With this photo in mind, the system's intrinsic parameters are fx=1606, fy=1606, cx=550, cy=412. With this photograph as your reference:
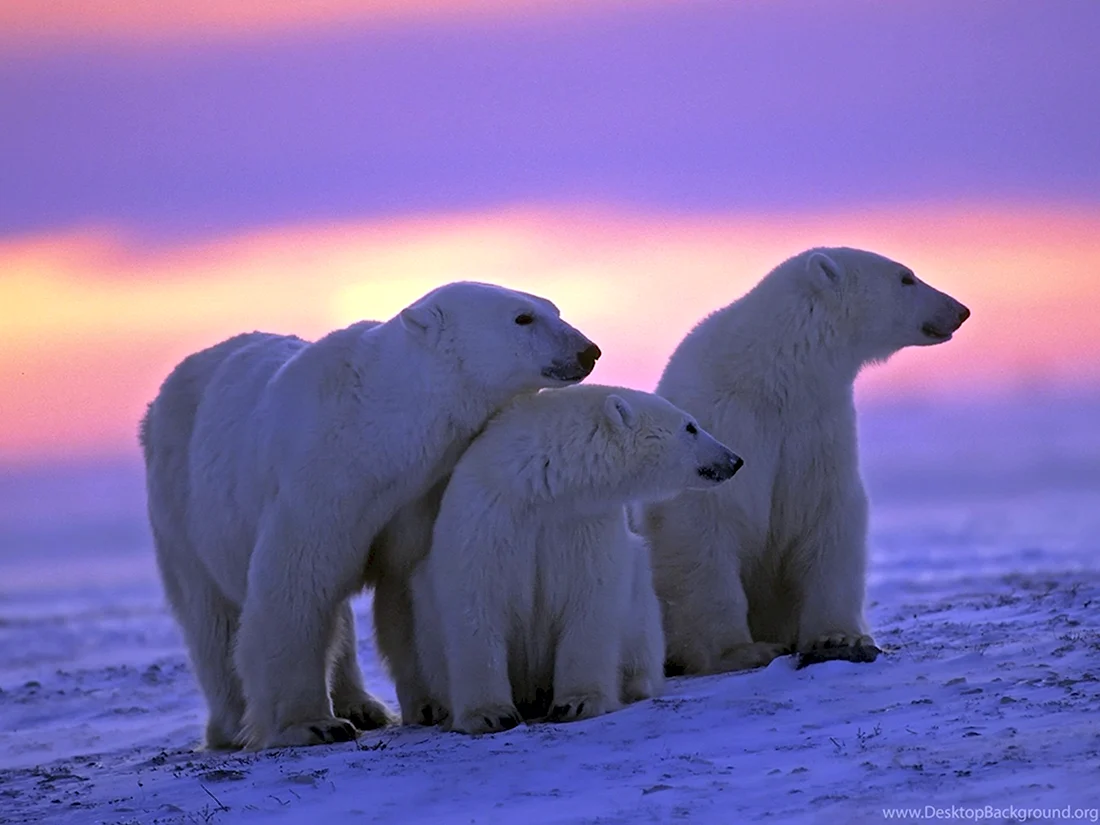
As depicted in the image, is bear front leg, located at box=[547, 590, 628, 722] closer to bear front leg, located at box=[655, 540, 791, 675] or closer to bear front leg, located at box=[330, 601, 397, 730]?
bear front leg, located at box=[655, 540, 791, 675]

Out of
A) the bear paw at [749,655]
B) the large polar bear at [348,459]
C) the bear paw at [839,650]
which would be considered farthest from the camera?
the bear paw at [749,655]

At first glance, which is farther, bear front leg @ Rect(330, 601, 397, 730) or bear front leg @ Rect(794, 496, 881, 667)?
bear front leg @ Rect(330, 601, 397, 730)

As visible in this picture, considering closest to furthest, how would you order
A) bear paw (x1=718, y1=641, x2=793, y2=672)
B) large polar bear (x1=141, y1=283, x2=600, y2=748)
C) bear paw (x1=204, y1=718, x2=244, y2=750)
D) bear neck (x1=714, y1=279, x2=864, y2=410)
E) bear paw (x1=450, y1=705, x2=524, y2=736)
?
bear paw (x1=450, y1=705, x2=524, y2=736) < large polar bear (x1=141, y1=283, x2=600, y2=748) < bear paw (x1=718, y1=641, x2=793, y2=672) < bear neck (x1=714, y1=279, x2=864, y2=410) < bear paw (x1=204, y1=718, x2=244, y2=750)

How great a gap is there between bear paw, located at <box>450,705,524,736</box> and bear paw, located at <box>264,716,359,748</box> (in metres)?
0.51

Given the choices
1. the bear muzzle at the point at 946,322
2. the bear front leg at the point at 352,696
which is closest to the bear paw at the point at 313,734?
the bear front leg at the point at 352,696

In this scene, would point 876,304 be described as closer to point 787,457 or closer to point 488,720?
point 787,457

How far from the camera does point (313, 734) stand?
20.9 ft

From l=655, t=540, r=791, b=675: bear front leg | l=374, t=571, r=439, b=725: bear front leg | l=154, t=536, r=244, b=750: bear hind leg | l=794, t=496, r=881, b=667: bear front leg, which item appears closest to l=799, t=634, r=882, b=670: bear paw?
l=794, t=496, r=881, b=667: bear front leg

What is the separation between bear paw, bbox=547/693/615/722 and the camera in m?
6.16

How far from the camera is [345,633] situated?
23.3ft

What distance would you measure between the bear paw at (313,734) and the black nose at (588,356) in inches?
68.0

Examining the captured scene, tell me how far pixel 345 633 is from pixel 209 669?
2.67 ft

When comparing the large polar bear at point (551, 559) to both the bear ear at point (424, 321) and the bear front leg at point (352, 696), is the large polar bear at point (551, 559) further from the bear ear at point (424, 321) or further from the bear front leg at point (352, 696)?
the bear front leg at point (352, 696)

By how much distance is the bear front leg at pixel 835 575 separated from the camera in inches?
277
